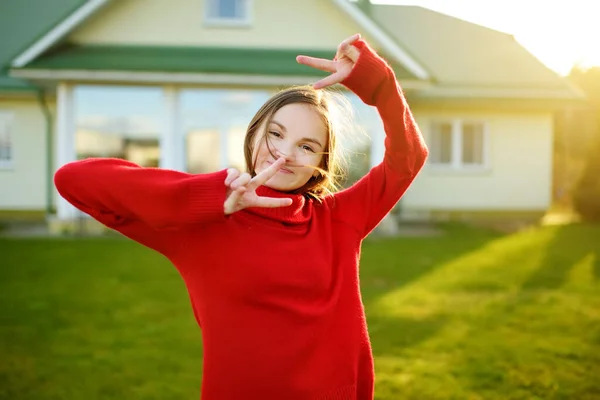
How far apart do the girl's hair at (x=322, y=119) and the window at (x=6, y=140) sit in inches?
543

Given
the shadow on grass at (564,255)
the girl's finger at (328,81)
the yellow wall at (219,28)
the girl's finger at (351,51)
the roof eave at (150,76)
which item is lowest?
the shadow on grass at (564,255)

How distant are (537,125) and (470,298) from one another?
33.3 ft

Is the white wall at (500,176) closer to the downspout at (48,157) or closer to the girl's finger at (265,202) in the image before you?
the downspout at (48,157)

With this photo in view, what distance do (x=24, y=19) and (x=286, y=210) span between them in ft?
56.0

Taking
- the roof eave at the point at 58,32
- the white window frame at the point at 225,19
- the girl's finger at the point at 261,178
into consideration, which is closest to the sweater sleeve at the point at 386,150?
the girl's finger at the point at 261,178

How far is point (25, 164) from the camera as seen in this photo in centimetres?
1381

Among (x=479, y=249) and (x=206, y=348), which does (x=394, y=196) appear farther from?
(x=479, y=249)

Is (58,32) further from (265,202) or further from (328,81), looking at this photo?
(265,202)

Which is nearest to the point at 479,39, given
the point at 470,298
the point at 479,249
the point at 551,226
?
the point at 551,226

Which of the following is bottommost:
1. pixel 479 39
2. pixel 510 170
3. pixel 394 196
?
pixel 510 170

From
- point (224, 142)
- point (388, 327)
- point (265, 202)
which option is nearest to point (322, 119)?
point (265, 202)

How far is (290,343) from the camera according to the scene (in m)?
→ 1.46

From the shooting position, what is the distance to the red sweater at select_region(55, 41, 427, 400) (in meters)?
1.29

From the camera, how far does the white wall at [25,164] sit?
13789 millimetres
